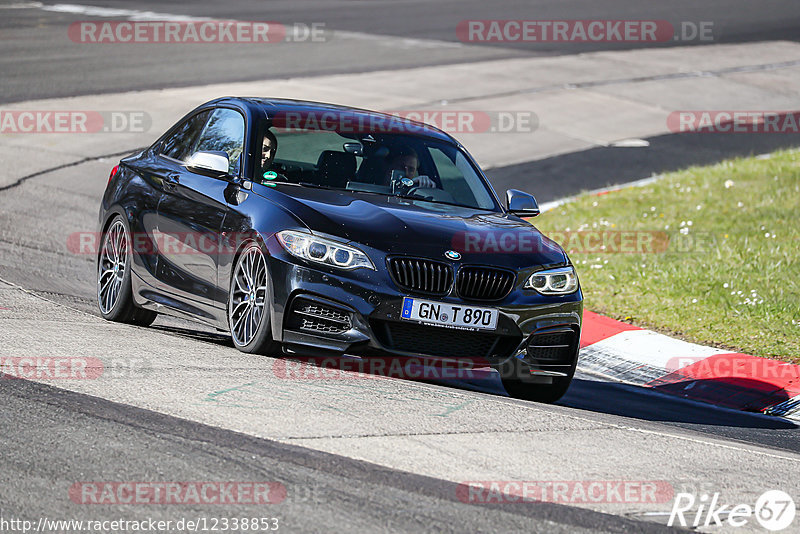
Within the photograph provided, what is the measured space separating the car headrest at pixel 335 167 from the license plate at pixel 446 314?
1.31 metres

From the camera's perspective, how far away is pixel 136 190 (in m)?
8.77

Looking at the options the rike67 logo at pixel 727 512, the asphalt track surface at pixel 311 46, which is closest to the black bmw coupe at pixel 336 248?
the rike67 logo at pixel 727 512

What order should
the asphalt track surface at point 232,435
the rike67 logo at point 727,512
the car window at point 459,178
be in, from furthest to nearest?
the car window at point 459,178
the rike67 logo at point 727,512
the asphalt track surface at point 232,435

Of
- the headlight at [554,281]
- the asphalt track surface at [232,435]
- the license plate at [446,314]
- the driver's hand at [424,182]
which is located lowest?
the asphalt track surface at [232,435]

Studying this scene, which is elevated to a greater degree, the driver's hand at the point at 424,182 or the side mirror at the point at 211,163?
the side mirror at the point at 211,163

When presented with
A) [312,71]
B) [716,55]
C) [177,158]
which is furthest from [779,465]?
[716,55]

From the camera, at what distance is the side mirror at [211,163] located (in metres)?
7.70

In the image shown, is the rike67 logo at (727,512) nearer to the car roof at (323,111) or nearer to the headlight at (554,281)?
the headlight at (554,281)

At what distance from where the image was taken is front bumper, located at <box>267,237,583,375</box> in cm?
687

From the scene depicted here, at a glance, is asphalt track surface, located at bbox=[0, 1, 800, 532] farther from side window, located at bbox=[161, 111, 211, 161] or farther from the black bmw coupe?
side window, located at bbox=[161, 111, 211, 161]

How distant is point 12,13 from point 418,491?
1056 inches

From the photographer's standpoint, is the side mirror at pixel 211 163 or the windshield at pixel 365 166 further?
the windshield at pixel 365 166

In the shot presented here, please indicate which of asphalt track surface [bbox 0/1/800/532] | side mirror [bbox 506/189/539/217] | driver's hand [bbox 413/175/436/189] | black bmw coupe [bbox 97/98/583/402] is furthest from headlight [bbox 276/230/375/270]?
side mirror [bbox 506/189/539/217]

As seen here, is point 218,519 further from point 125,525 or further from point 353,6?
point 353,6
